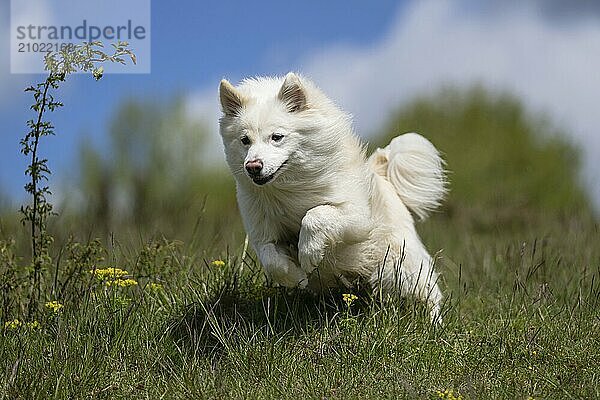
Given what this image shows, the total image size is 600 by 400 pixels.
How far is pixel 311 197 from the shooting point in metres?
5.58

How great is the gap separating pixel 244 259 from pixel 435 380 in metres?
2.25

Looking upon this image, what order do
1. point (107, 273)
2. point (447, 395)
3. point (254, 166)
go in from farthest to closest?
1. point (107, 273)
2. point (254, 166)
3. point (447, 395)

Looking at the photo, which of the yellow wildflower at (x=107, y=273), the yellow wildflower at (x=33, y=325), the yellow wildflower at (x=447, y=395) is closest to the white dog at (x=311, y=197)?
the yellow wildflower at (x=107, y=273)

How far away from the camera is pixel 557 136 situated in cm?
2403

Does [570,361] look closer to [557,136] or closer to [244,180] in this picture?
[244,180]

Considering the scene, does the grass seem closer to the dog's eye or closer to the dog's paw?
the dog's paw

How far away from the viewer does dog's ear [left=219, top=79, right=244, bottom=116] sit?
5.43 m

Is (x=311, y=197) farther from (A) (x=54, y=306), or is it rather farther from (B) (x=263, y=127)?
(A) (x=54, y=306)

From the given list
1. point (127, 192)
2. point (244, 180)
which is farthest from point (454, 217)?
point (244, 180)

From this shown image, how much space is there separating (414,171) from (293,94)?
151 centimetres

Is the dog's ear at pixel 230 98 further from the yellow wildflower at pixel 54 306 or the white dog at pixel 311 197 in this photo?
the yellow wildflower at pixel 54 306

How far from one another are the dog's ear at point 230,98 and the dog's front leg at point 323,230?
0.87m

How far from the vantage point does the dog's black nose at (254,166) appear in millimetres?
5043

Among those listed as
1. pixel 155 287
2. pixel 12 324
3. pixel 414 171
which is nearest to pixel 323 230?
pixel 414 171
